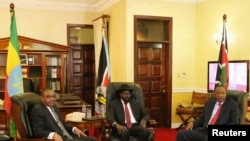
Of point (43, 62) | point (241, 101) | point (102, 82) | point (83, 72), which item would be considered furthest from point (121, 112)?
point (83, 72)

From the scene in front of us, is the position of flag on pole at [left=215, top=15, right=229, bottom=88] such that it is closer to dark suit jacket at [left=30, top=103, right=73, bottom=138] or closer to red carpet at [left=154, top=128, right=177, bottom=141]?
red carpet at [left=154, top=128, right=177, bottom=141]

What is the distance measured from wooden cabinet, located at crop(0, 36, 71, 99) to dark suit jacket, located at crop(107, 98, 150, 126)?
3.16 metres

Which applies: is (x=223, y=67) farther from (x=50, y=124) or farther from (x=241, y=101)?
(x=50, y=124)

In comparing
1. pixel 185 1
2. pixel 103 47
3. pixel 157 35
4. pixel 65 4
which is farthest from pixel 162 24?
pixel 65 4

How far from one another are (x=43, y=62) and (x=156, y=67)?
2.59 m

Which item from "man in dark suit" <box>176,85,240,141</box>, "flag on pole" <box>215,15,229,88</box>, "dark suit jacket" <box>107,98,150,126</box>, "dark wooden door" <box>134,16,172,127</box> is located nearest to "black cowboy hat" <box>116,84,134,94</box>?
"dark suit jacket" <box>107,98,150,126</box>

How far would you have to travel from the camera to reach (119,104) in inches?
187

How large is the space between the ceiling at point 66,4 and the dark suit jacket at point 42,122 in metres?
4.15

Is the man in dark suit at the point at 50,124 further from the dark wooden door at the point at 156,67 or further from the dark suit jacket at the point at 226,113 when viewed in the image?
the dark wooden door at the point at 156,67

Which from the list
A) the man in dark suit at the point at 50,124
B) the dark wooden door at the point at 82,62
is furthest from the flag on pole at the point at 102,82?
the man in dark suit at the point at 50,124

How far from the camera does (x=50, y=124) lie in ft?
12.5

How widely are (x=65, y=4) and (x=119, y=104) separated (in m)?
4.09

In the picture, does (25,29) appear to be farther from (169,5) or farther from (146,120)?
(146,120)

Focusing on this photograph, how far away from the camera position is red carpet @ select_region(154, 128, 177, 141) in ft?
19.9
